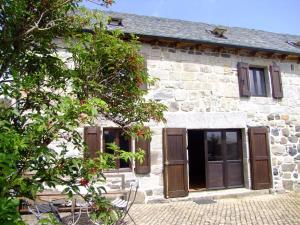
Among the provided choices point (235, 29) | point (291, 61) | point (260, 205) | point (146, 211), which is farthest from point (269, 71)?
point (146, 211)

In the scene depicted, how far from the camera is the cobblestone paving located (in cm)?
612

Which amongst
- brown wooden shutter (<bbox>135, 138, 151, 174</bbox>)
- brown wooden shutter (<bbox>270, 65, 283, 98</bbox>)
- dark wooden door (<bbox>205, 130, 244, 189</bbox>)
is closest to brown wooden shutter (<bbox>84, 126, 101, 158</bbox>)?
brown wooden shutter (<bbox>135, 138, 151, 174</bbox>)

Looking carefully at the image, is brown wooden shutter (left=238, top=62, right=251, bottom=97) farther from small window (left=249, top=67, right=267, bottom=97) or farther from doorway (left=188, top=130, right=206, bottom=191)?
doorway (left=188, top=130, right=206, bottom=191)

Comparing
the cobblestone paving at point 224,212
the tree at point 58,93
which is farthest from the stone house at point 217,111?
the tree at point 58,93

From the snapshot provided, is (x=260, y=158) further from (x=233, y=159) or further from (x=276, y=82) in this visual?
(x=276, y=82)

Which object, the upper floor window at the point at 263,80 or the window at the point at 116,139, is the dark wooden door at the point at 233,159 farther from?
the window at the point at 116,139

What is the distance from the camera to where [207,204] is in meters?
7.91

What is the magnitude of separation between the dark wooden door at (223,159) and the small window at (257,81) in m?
1.51

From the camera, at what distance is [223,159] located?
31.1ft

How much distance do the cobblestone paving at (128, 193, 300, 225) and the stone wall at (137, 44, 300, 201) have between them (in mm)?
948

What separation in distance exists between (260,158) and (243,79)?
252 centimetres

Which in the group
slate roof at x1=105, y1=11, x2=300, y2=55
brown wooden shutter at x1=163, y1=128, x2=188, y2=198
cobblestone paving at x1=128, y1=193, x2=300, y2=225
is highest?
slate roof at x1=105, y1=11, x2=300, y2=55

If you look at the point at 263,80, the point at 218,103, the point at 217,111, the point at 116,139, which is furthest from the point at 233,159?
the point at 116,139

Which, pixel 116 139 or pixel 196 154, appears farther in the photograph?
pixel 196 154
